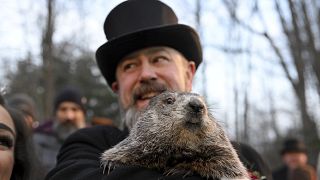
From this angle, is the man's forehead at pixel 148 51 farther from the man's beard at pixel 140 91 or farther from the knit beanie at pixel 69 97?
the knit beanie at pixel 69 97

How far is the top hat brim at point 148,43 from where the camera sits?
3762 mm

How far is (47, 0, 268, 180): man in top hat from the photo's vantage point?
3631 millimetres

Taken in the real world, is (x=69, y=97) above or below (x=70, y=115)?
above

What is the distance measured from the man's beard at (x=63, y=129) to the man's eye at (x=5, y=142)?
3.21 metres

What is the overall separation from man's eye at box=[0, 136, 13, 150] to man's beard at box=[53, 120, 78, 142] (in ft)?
10.5

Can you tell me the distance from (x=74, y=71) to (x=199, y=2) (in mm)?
15826

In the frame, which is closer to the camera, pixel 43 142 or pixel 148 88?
pixel 148 88

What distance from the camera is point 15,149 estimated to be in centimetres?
361

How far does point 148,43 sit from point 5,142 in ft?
4.55

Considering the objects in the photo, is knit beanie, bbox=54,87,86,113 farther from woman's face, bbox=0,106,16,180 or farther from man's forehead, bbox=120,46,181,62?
woman's face, bbox=0,106,16,180

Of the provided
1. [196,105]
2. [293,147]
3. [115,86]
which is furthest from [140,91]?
[293,147]

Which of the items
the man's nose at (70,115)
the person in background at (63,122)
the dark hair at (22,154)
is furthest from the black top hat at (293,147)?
the dark hair at (22,154)

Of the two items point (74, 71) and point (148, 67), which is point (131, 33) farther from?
point (74, 71)

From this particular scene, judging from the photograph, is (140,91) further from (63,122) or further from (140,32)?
(63,122)
